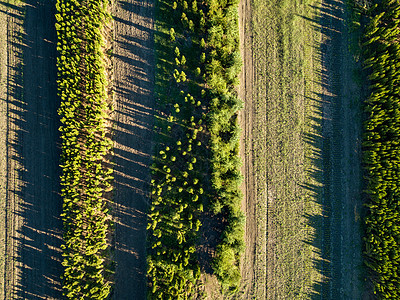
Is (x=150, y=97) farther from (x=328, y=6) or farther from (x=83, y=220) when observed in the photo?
(x=328, y=6)

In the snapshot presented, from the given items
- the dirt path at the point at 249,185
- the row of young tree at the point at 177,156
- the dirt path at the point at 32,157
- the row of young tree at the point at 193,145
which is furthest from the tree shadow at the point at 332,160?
the dirt path at the point at 32,157

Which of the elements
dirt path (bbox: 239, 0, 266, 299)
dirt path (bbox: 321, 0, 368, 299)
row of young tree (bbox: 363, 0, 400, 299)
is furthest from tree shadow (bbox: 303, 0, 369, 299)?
dirt path (bbox: 239, 0, 266, 299)

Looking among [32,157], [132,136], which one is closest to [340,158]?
[132,136]

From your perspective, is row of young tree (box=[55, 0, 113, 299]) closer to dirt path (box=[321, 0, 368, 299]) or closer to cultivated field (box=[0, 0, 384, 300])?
cultivated field (box=[0, 0, 384, 300])

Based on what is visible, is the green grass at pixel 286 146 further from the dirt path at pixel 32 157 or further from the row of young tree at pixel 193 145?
the dirt path at pixel 32 157

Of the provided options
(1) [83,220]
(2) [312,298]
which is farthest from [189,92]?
(2) [312,298]
